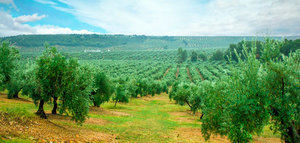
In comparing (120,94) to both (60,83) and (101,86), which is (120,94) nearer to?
(101,86)

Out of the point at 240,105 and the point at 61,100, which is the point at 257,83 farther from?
the point at 61,100

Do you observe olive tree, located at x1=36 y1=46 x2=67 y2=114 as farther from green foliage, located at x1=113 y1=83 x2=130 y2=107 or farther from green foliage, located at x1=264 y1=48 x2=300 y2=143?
green foliage, located at x1=113 y1=83 x2=130 y2=107

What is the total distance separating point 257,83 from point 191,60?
16531 centimetres

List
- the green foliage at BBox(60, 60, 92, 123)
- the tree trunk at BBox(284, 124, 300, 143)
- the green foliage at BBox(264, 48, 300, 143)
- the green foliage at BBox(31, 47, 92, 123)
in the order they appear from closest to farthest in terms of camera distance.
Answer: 1. the green foliage at BBox(264, 48, 300, 143)
2. the tree trunk at BBox(284, 124, 300, 143)
3. the green foliage at BBox(31, 47, 92, 123)
4. the green foliage at BBox(60, 60, 92, 123)

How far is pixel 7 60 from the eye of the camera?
101 feet

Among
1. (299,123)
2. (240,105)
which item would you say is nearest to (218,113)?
(240,105)

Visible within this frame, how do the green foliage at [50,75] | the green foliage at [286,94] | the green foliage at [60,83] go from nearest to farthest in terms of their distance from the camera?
the green foliage at [286,94], the green foliage at [50,75], the green foliage at [60,83]

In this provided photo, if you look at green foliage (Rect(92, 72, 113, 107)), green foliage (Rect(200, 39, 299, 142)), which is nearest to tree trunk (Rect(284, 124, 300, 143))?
green foliage (Rect(200, 39, 299, 142))

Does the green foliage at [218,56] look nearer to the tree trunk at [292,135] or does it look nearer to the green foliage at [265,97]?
the green foliage at [265,97]

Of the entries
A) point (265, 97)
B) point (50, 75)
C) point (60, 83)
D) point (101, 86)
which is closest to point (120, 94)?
point (101, 86)

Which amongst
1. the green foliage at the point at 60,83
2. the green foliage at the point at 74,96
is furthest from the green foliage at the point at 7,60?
the green foliage at the point at 74,96

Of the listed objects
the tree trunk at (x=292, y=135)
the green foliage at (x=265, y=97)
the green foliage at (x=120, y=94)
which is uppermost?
the green foliage at (x=265, y=97)

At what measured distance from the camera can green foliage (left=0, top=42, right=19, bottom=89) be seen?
98.0 feet

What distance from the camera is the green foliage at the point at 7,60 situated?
29875mm
